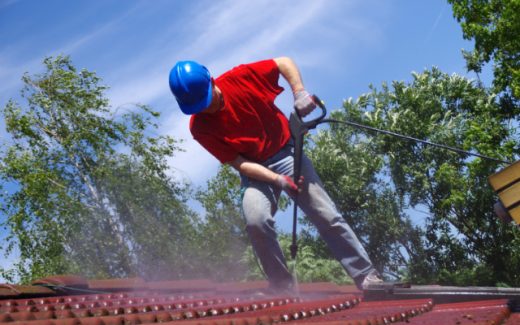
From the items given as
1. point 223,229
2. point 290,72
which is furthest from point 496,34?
point 290,72

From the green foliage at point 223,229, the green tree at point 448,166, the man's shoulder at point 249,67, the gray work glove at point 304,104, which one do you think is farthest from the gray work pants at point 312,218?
the green foliage at point 223,229

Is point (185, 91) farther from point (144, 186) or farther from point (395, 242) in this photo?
point (144, 186)

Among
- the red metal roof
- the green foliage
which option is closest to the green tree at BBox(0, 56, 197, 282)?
the green foliage

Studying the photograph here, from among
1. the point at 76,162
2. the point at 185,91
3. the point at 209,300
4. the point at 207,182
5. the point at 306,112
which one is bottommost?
the point at 209,300

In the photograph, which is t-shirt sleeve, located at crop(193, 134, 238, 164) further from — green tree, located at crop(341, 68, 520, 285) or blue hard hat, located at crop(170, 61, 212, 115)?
green tree, located at crop(341, 68, 520, 285)

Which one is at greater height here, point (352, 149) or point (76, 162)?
point (76, 162)

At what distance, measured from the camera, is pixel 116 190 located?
742 inches

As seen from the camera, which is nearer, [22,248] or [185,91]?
[185,91]

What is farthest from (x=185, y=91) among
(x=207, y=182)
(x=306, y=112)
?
(x=207, y=182)

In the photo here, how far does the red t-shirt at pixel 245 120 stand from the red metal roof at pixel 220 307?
2.94 ft

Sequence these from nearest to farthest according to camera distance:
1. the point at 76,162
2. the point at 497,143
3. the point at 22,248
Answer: the point at 497,143, the point at 22,248, the point at 76,162

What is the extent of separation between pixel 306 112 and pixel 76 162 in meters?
16.0

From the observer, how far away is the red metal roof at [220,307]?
9.00 feet

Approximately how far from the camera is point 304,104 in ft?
13.9
